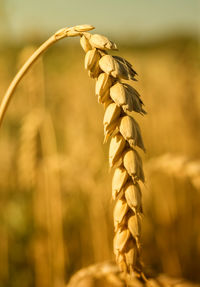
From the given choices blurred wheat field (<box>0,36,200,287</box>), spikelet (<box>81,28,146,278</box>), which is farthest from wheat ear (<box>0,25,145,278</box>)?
blurred wheat field (<box>0,36,200,287</box>)

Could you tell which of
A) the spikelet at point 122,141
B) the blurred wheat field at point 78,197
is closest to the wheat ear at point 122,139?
the spikelet at point 122,141

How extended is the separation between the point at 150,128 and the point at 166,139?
0.15 meters

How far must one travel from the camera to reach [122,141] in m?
0.54

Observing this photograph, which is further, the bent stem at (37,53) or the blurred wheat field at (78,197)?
the blurred wheat field at (78,197)

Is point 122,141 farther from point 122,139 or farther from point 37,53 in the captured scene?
point 37,53

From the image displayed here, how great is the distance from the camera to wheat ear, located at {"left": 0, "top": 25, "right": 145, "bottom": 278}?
0.52 metres

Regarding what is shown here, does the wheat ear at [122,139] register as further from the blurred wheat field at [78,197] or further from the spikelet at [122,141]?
the blurred wheat field at [78,197]

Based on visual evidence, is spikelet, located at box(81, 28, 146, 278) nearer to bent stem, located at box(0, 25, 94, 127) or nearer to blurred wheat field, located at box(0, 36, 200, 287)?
bent stem, located at box(0, 25, 94, 127)

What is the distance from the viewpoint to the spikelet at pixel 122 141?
52 cm

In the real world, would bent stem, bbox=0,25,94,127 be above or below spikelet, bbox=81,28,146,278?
above

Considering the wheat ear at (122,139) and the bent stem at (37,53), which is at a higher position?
the bent stem at (37,53)

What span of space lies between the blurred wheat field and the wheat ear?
0.56 meters

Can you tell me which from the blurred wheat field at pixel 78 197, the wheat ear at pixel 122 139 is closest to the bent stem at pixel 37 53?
the wheat ear at pixel 122 139

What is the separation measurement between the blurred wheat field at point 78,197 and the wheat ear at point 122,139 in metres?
0.56
